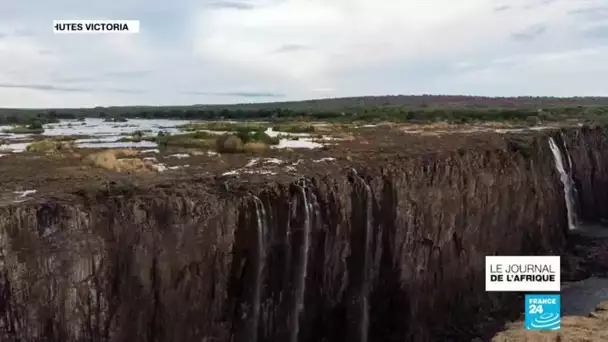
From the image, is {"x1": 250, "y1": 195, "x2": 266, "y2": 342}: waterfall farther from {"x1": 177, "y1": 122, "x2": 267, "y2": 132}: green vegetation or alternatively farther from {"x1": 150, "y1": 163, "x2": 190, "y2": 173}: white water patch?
{"x1": 177, "y1": 122, "x2": 267, "y2": 132}: green vegetation

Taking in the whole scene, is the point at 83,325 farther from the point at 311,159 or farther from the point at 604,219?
the point at 604,219

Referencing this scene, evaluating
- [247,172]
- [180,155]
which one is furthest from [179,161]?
[247,172]

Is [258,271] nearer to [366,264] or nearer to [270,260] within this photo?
[270,260]

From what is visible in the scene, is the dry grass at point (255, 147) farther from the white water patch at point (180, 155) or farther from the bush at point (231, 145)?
the white water patch at point (180, 155)

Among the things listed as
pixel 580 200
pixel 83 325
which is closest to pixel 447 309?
pixel 83 325

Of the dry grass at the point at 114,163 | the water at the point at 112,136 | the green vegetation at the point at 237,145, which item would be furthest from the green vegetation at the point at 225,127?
the dry grass at the point at 114,163

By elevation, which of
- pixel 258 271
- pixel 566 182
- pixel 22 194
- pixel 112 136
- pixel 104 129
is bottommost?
pixel 258 271

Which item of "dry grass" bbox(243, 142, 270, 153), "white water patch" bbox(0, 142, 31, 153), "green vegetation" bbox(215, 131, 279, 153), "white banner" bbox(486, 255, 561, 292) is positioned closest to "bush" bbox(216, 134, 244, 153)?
"green vegetation" bbox(215, 131, 279, 153)

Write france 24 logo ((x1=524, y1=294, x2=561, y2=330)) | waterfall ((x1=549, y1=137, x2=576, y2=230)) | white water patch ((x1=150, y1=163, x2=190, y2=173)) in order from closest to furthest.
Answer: france 24 logo ((x1=524, y1=294, x2=561, y2=330))
white water patch ((x1=150, y1=163, x2=190, y2=173))
waterfall ((x1=549, y1=137, x2=576, y2=230))
